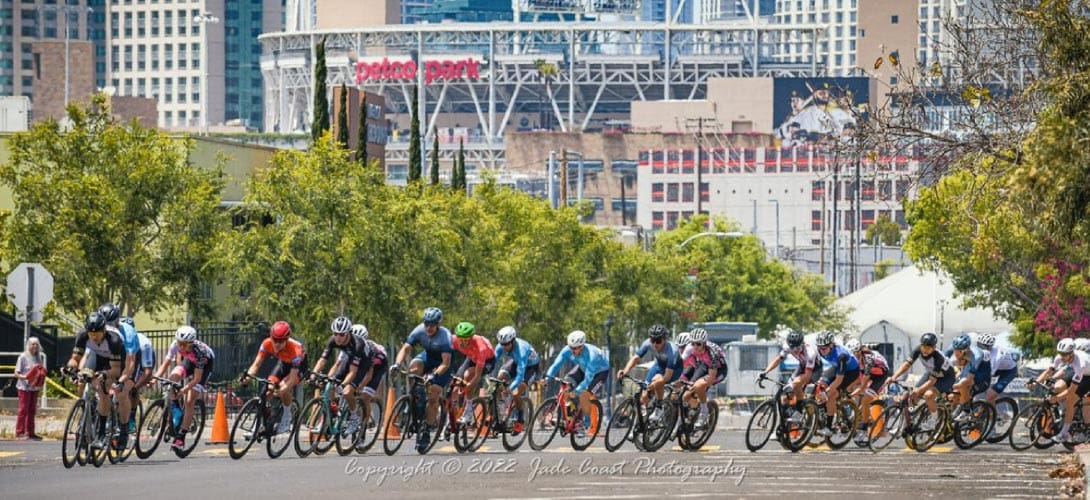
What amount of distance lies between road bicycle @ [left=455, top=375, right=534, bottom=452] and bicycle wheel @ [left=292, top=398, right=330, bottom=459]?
6.79 feet

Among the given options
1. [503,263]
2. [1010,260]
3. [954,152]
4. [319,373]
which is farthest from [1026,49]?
[1010,260]

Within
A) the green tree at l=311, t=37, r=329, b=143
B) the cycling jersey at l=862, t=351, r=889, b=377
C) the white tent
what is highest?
the green tree at l=311, t=37, r=329, b=143

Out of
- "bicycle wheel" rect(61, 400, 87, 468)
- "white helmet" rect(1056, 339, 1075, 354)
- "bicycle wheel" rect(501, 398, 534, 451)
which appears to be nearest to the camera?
"bicycle wheel" rect(61, 400, 87, 468)

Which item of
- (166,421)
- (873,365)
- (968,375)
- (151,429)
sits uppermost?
(873,365)

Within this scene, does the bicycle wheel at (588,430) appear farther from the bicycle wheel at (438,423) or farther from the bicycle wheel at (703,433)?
the bicycle wheel at (438,423)

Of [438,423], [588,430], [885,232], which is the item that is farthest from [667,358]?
[885,232]

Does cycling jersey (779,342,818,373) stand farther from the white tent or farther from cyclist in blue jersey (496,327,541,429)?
the white tent

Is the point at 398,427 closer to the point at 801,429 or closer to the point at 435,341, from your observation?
the point at 435,341

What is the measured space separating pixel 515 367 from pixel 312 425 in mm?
3520

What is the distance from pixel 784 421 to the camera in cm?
2569

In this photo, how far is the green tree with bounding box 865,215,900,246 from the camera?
164m

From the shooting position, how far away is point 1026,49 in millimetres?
24188

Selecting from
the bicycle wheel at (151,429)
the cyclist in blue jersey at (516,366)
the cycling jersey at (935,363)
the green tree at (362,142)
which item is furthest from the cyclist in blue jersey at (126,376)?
the green tree at (362,142)

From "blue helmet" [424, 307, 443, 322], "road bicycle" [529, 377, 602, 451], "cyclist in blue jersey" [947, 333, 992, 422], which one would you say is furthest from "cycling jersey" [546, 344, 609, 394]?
"cyclist in blue jersey" [947, 333, 992, 422]
